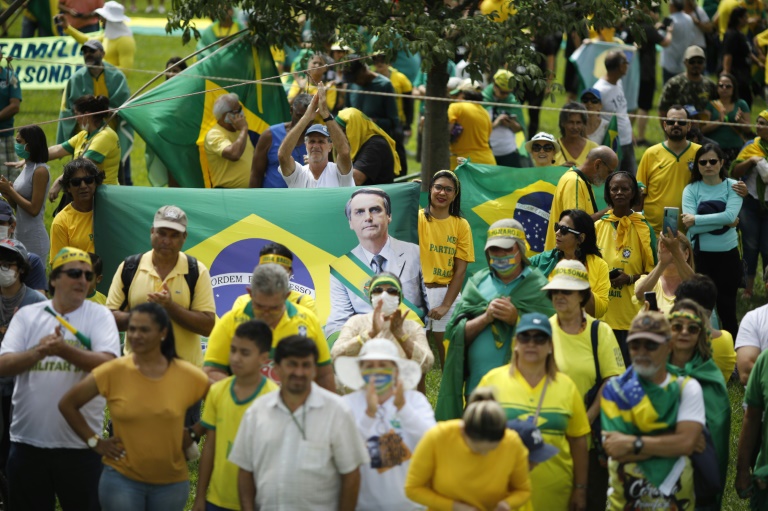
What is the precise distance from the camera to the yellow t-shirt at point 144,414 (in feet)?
20.6

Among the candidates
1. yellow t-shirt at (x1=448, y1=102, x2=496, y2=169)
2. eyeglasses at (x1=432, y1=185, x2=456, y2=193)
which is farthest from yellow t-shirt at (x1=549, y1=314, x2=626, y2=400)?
yellow t-shirt at (x1=448, y1=102, x2=496, y2=169)

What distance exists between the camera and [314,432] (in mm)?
5879

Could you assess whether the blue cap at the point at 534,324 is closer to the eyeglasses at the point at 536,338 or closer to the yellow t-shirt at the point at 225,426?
the eyeglasses at the point at 536,338

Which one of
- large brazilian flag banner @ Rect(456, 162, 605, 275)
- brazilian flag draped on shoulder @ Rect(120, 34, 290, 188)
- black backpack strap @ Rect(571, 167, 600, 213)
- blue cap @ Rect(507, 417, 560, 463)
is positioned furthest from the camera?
brazilian flag draped on shoulder @ Rect(120, 34, 290, 188)

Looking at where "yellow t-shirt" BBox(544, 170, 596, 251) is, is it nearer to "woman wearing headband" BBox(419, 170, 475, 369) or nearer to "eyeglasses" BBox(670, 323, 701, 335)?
"woman wearing headband" BBox(419, 170, 475, 369)

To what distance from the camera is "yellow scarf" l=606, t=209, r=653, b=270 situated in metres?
9.05

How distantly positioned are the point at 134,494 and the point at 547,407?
2.23 meters

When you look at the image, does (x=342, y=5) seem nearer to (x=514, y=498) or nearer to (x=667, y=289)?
(x=667, y=289)

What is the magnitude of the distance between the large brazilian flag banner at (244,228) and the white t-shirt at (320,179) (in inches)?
19.1

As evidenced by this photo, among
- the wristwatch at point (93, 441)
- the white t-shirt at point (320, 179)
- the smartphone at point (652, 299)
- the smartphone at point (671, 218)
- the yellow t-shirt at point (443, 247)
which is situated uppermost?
the white t-shirt at point (320, 179)

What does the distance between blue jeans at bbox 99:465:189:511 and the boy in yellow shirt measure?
0.53ft

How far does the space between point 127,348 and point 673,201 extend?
19.1ft

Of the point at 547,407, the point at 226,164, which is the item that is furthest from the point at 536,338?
the point at 226,164

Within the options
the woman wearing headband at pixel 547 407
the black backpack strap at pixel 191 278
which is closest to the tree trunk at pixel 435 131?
the black backpack strap at pixel 191 278
